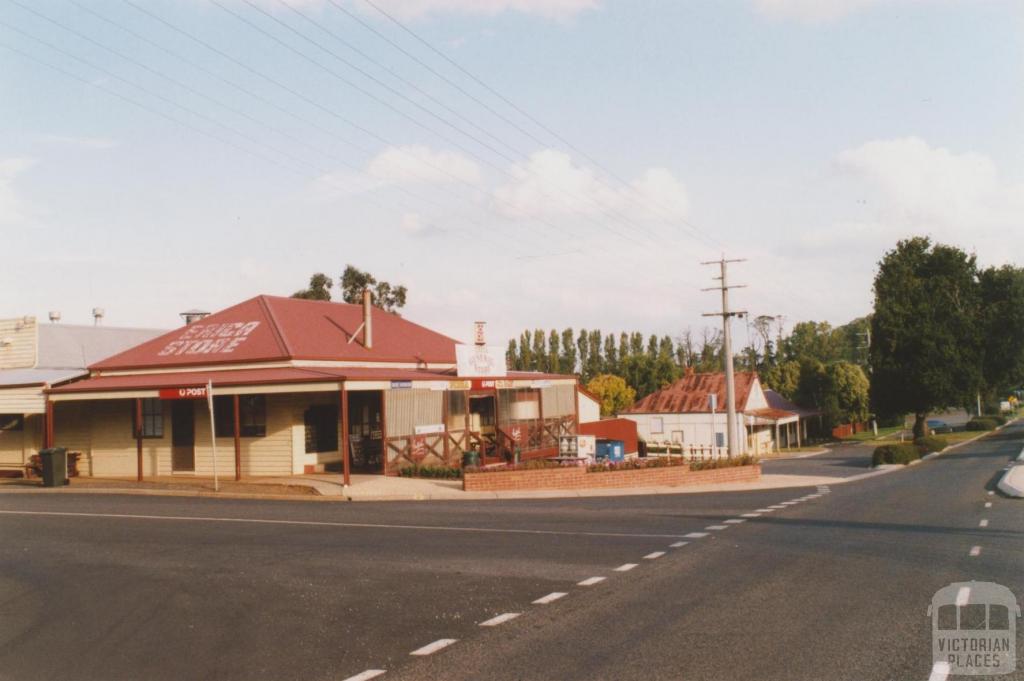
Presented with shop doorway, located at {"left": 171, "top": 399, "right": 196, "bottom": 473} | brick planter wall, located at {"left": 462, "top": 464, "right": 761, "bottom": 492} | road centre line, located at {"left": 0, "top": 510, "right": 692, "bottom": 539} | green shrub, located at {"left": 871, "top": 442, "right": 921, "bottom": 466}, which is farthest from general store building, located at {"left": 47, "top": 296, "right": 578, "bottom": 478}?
green shrub, located at {"left": 871, "top": 442, "right": 921, "bottom": 466}

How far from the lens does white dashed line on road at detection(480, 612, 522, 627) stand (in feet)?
30.6

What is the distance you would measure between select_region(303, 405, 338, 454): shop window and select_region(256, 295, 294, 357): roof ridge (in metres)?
2.12

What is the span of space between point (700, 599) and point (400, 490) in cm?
1511

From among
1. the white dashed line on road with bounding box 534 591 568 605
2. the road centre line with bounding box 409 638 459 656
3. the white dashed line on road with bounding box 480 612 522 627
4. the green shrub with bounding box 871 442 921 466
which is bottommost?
the green shrub with bounding box 871 442 921 466

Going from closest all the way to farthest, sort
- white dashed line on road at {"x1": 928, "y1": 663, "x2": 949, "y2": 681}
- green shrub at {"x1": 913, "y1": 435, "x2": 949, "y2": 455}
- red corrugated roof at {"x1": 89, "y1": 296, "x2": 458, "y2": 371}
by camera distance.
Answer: white dashed line on road at {"x1": 928, "y1": 663, "x2": 949, "y2": 681} → red corrugated roof at {"x1": 89, "y1": 296, "x2": 458, "y2": 371} → green shrub at {"x1": 913, "y1": 435, "x2": 949, "y2": 455}

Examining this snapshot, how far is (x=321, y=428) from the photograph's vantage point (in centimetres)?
2955

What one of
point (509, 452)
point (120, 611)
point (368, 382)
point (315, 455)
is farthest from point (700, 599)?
point (509, 452)

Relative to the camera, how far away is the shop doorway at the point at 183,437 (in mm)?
29938

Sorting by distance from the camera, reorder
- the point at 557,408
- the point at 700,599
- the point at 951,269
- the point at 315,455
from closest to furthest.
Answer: the point at 700,599
the point at 315,455
the point at 557,408
the point at 951,269

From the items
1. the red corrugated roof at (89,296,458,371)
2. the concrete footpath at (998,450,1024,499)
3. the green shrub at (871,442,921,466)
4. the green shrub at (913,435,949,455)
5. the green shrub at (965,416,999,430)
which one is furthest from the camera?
the green shrub at (965,416,999,430)

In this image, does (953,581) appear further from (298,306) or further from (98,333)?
(98,333)

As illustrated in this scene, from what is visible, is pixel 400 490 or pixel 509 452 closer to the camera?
pixel 400 490

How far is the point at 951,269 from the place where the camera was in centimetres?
6238

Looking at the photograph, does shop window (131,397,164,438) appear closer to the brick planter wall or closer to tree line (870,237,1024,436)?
the brick planter wall
